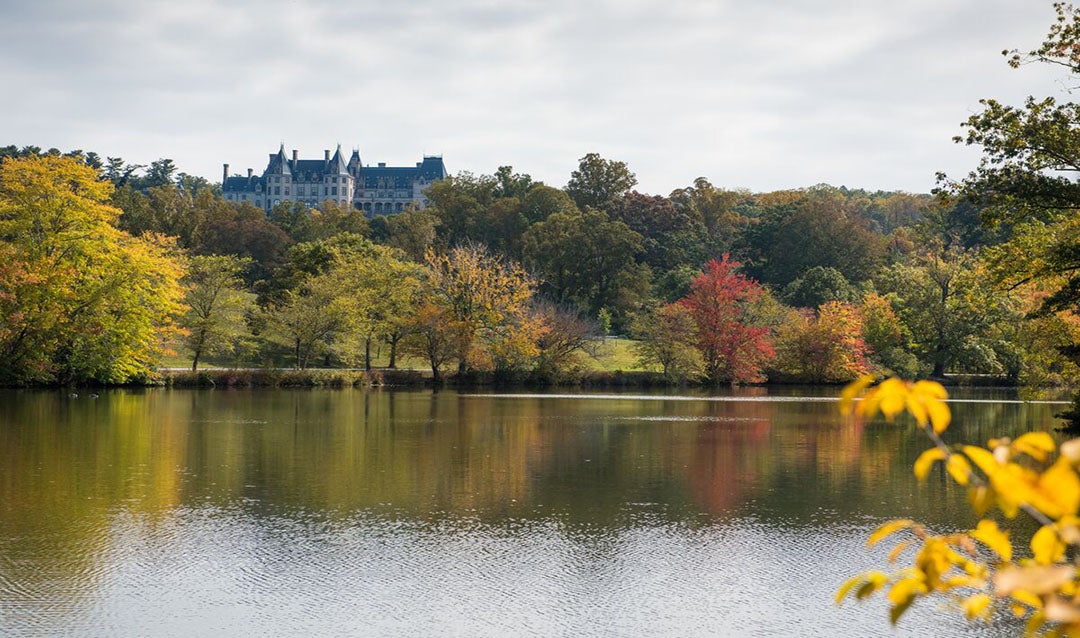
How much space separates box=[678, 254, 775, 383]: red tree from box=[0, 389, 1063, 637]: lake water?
75.7 ft

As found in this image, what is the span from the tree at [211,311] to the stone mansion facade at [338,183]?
108 m

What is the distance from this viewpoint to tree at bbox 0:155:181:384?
36.3 metres

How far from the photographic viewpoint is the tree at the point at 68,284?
3634cm

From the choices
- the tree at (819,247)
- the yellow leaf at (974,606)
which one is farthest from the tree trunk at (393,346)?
the yellow leaf at (974,606)

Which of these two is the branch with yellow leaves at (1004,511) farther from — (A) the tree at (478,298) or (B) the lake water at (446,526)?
(A) the tree at (478,298)

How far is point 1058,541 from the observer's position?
248cm

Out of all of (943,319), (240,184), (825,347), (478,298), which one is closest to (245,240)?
(478,298)

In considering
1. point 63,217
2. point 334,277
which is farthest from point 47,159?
point 334,277

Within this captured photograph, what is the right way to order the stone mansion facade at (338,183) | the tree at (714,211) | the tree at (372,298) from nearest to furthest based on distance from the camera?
the tree at (372,298) → the tree at (714,211) → the stone mansion facade at (338,183)

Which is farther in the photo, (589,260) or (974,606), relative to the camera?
(589,260)

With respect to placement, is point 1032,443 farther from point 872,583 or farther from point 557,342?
point 557,342

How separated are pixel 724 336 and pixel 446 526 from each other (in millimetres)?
37964

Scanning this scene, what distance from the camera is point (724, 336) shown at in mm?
49938

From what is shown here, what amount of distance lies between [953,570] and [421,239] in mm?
64623
